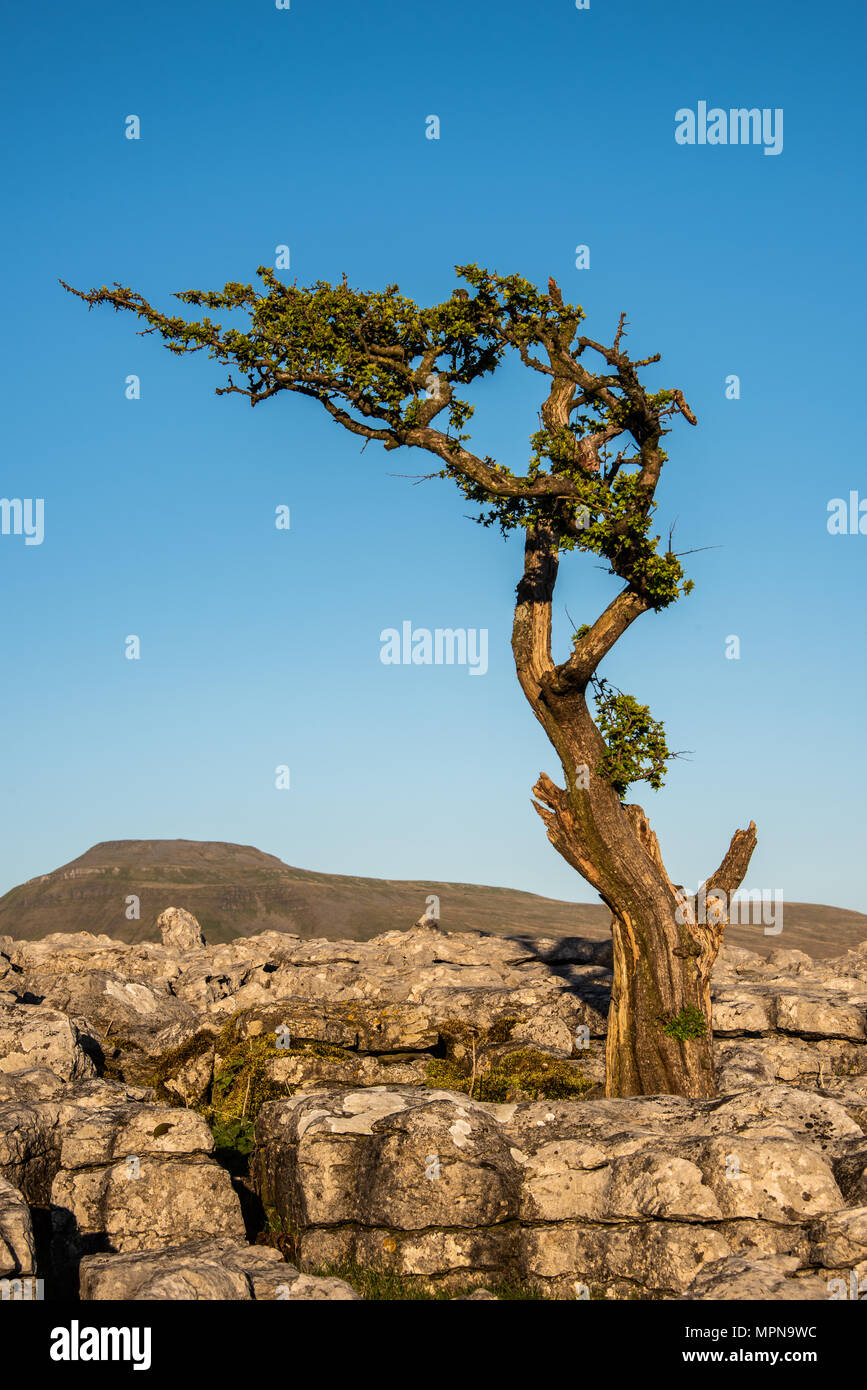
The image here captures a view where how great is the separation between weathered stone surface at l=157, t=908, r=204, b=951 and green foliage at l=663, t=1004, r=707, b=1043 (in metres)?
34.0

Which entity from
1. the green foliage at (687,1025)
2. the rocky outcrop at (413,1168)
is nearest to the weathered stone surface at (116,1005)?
the rocky outcrop at (413,1168)

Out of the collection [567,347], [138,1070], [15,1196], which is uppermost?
[567,347]

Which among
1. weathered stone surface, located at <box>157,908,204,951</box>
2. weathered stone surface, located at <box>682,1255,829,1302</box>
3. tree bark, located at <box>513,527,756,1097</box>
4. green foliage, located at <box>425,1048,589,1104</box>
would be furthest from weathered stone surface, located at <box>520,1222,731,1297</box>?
weathered stone surface, located at <box>157,908,204,951</box>

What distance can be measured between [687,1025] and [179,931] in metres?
35.8

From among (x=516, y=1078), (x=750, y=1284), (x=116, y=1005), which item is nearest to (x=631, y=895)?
(x=516, y=1078)

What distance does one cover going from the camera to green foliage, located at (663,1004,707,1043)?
24047 millimetres

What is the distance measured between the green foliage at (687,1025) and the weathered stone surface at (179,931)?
3405 centimetres

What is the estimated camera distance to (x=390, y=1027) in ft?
92.9

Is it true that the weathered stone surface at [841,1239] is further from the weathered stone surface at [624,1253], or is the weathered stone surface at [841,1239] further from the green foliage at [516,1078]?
the green foliage at [516,1078]

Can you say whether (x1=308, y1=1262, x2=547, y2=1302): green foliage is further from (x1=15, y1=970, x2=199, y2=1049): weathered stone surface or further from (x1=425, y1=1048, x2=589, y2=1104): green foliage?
(x1=15, y1=970, x2=199, y2=1049): weathered stone surface
